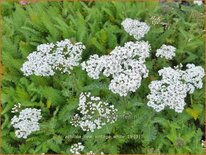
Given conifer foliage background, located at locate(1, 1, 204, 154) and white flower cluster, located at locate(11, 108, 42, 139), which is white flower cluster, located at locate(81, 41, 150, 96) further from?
white flower cluster, located at locate(11, 108, 42, 139)

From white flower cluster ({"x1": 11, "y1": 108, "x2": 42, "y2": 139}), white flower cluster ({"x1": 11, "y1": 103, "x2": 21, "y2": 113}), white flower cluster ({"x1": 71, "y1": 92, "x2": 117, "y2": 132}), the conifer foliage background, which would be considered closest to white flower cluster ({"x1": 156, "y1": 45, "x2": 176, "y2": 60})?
Result: the conifer foliage background

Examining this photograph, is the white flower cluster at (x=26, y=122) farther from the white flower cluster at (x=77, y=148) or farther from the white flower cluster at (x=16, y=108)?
the white flower cluster at (x=77, y=148)

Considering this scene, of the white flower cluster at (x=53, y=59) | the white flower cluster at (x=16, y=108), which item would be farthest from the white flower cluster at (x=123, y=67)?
the white flower cluster at (x=16, y=108)

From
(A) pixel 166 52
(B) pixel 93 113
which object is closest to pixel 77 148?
(B) pixel 93 113

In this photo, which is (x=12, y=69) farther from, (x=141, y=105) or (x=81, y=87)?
(x=141, y=105)

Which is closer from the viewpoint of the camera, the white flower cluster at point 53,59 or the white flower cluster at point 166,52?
the white flower cluster at point 53,59

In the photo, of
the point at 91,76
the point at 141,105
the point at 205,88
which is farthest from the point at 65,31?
the point at 205,88

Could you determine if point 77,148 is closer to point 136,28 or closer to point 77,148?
point 77,148
